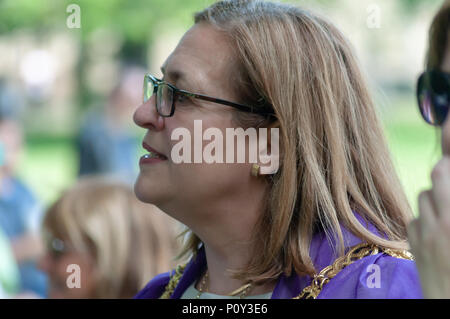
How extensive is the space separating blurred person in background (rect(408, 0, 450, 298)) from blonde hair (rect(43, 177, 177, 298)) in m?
1.82

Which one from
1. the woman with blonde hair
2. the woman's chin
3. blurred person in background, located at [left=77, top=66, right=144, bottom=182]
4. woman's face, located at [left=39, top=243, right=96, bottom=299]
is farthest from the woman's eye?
blurred person in background, located at [left=77, top=66, right=144, bottom=182]

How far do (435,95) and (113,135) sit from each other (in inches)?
217

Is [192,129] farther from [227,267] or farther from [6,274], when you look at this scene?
[6,274]

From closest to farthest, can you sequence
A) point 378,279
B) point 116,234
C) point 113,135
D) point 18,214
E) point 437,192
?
point 437,192
point 378,279
point 116,234
point 18,214
point 113,135

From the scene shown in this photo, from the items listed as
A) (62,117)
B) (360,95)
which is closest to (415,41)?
(62,117)

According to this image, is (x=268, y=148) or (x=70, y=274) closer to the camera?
(x=268, y=148)

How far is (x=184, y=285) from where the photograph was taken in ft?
7.41

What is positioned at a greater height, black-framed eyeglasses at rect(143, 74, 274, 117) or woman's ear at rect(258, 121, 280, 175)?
black-framed eyeglasses at rect(143, 74, 274, 117)

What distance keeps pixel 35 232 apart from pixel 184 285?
2.76m

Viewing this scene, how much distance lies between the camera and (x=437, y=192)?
1.20 metres

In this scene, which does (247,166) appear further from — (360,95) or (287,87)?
(360,95)

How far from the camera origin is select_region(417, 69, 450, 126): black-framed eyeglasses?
1.27 m

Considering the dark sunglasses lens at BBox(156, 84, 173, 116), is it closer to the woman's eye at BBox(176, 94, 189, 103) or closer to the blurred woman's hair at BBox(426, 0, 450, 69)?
the woman's eye at BBox(176, 94, 189, 103)

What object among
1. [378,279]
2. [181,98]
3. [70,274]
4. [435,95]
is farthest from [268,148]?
[70,274]
